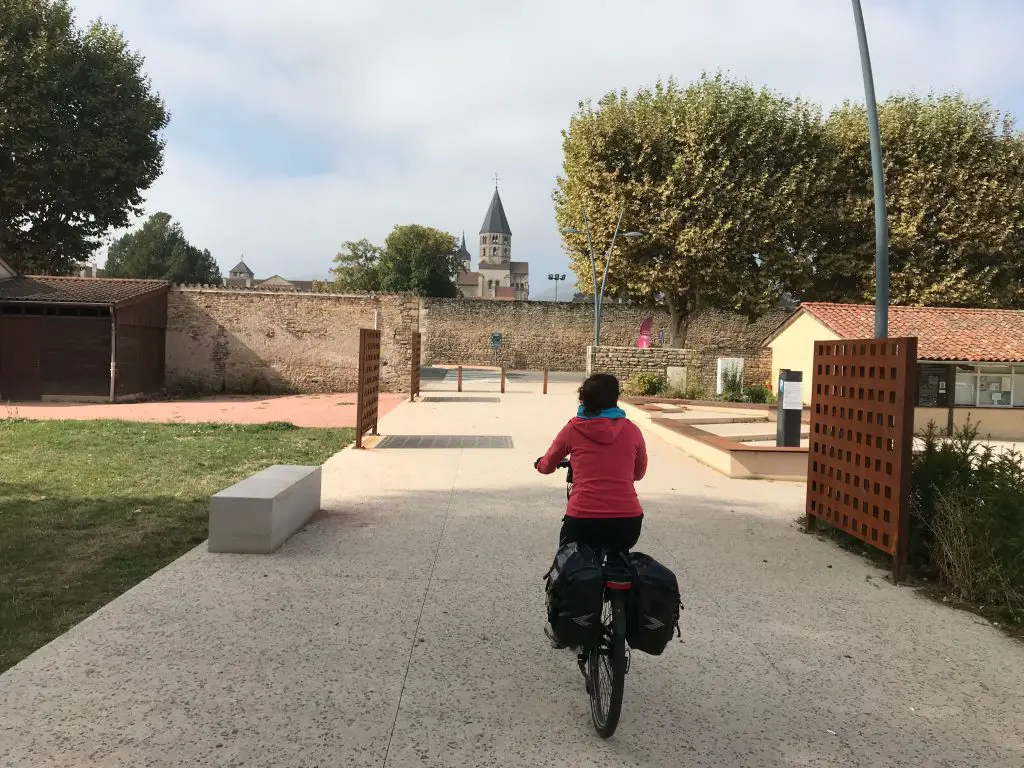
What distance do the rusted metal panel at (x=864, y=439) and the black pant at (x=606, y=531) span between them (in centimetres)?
307

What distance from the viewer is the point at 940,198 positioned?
29594 millimetres

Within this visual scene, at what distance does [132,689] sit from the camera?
3.47 m

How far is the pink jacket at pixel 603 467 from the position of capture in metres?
3.54

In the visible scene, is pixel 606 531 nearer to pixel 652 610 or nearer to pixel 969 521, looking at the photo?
pixel 652 610

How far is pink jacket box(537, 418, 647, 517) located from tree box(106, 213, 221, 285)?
262 feet

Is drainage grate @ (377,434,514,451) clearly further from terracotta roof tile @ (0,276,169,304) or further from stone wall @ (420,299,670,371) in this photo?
stone wall @ (420,299,670,371)

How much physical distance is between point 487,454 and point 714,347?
36.2 meters

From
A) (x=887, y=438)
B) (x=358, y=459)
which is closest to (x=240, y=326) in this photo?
(x=358, y=459)

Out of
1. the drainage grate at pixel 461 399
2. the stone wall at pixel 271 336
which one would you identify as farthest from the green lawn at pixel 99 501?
the stone wall at pixel 271 336

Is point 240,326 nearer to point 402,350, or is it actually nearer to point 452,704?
point 402,350

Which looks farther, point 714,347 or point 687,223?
point 714,347

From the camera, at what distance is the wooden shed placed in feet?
67.5

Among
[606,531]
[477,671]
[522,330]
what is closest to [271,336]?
[477,671]

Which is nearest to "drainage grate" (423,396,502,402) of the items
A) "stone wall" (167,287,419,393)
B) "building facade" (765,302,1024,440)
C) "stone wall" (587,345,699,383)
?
"stone wall" (167,287,419,393)
